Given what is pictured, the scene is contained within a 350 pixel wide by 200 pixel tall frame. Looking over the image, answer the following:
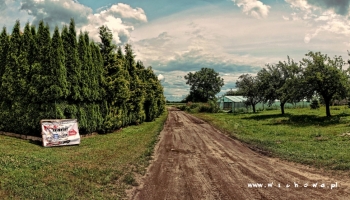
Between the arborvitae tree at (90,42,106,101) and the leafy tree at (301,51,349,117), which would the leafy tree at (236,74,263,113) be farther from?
the arborvitae tree at (90,42,106,101)

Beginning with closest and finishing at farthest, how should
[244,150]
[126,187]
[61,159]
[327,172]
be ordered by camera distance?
1. [126,187]
2. [327,172]
3. [61,159]
4. [244,150]

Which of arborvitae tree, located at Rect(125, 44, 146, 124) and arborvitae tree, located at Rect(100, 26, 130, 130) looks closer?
arborvitae tree, located at Rect(100, 26, 130, 130)

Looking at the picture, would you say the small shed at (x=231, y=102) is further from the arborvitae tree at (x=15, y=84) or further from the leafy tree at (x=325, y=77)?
the arborvitae tree at (x=15, y=84)

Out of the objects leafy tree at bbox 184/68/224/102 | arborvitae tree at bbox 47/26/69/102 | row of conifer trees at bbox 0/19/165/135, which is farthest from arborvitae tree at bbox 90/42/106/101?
leafy tree at bbox 184/68/224/102

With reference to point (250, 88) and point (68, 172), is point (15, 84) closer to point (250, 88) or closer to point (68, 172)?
point (68, 172)

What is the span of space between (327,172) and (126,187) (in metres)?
7.27

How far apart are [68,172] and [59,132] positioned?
6.38 metres

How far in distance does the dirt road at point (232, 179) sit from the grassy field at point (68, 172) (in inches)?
30.9

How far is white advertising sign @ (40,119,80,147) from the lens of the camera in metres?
14.5

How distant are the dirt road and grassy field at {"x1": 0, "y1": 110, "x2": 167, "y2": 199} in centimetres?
78

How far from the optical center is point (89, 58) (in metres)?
19.5

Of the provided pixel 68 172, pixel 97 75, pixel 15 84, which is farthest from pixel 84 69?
pixel 68 172

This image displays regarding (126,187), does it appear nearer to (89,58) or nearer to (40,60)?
(40,60)

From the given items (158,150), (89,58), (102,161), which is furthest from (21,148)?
(89,58)
